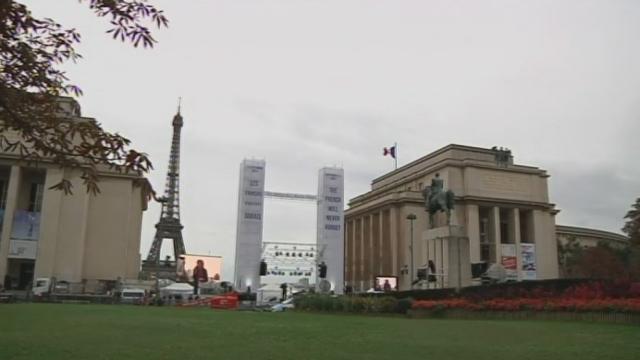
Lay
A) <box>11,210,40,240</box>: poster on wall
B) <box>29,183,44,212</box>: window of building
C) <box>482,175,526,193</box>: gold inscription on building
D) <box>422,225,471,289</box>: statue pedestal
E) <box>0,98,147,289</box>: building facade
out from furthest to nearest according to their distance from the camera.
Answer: <box>482,175,526,193</box>: gold inscription on building < <box>29,183,44,212</box>: window of building < <box>11,210,40,240</box>: poster on wall < <box>0,98,147,289</box>: building facade < <box>422,225,471,289</box>: statue pedestal

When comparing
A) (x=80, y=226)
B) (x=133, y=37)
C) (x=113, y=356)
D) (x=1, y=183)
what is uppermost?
(x=1, y=183)

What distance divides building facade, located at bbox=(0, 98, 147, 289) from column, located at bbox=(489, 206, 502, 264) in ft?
140

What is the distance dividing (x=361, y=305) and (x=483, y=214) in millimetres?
57231

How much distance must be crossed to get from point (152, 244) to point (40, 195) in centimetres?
4097

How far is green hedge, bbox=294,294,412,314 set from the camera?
2377 cm

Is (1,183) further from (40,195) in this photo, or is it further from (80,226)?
(80,226)

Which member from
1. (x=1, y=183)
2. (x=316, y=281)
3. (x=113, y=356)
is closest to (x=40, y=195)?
(x=1, y=183)

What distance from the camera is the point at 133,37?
4.92 meters

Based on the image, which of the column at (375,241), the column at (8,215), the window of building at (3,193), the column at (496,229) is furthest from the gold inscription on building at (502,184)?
the window of building at (3,193)

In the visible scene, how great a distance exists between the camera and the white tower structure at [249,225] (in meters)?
61.5

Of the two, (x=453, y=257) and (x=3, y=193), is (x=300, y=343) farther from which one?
(x=3, y=193)

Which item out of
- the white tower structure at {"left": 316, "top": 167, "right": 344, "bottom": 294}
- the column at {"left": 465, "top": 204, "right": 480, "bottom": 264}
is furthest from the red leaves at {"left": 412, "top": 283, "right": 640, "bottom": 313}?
the column at {"left": 465, "top": 204, "right": 480, "bottom": 264}

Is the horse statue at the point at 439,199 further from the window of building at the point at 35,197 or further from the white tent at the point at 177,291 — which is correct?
the window of building at the point at 35,197

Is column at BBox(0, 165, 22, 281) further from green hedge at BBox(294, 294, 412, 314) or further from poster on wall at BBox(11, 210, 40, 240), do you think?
green hedge at BBox(294, 294, 412, 314)
